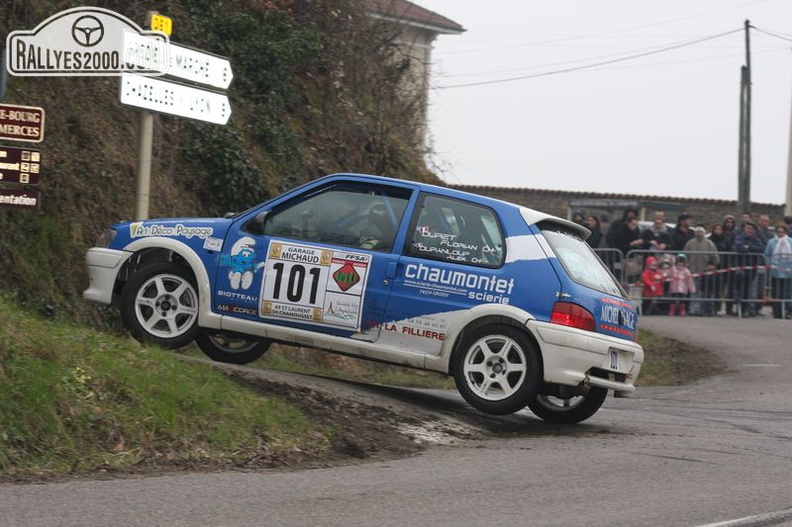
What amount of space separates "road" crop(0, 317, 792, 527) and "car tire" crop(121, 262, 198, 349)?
98.7 inches

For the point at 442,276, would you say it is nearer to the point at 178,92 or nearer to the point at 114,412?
the point at 114,412

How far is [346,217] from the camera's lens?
10.8 metres

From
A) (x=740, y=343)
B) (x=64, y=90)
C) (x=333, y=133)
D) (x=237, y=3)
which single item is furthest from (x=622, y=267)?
(x=64, y=90)

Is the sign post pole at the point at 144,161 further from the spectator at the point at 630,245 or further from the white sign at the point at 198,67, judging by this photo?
the spectator at the point at 630,245

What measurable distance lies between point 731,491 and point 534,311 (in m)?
2.72

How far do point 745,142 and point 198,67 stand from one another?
37.5m

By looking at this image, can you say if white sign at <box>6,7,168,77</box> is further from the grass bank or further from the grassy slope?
the grassy slope

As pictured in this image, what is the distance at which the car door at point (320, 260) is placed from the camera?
10.4 meters

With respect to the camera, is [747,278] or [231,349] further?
[747,278]

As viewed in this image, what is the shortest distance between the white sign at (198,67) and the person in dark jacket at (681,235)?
14907 mm

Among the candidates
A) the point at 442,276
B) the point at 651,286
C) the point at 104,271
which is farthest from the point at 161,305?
the point at 651,286

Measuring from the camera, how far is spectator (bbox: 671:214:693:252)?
25.5 metres

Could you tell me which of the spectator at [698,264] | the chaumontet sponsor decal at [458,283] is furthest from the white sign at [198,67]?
the spectator at [698,264]

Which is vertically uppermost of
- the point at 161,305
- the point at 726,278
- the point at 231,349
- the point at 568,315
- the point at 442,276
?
the point at 726,278
